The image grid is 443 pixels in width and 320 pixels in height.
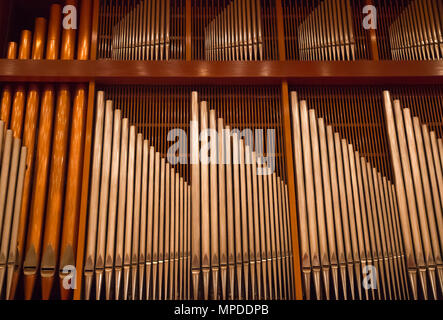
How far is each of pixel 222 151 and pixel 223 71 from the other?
0.90 metres

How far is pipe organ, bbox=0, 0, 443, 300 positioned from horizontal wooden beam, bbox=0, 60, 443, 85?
15 mm

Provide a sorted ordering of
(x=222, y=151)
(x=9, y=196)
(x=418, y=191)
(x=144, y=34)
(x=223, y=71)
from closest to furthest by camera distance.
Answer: (x=9, y=196) → (x=418, y=191) → (x=222, y=151) → (x=223, y=71) → (x=144, y=34)

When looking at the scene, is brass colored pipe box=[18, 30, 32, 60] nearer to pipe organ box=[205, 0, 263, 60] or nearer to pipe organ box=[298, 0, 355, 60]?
pipe organ box=[205, 0, 263, 60]

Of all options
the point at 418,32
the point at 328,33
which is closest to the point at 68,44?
the point at 328,33

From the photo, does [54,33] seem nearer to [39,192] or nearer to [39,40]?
[39,40]

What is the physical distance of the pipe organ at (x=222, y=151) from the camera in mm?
4383

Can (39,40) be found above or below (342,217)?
above

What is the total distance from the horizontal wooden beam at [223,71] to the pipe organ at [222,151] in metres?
0.02

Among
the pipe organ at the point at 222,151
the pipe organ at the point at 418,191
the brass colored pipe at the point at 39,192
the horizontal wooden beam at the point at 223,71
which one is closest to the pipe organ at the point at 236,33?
the pipe organ at the point at 222,151

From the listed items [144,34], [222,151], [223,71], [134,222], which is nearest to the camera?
[134,222]

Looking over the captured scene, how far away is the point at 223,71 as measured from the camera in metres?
5.14

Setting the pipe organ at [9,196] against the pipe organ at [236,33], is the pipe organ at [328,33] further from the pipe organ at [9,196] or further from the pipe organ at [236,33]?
the pipe organ at [9,196]

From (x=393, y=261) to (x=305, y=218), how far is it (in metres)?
0.86
